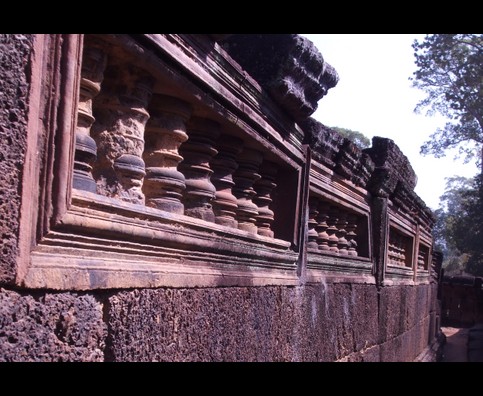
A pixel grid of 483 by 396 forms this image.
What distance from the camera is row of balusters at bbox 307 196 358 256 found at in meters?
4.43

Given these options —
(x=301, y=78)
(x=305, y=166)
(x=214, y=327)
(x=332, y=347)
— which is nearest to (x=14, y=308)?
(x=214, y=327)

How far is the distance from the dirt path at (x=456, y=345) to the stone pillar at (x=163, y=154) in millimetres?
9442

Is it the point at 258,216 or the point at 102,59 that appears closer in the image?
the point at 102,59

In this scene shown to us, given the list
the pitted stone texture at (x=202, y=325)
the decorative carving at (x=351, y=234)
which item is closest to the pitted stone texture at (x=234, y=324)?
the pitted stone texture at (x=202, y=325)

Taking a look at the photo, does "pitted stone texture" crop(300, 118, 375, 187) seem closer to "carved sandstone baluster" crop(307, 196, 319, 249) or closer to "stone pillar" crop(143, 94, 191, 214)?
"carved sandstone baluster" crop(307, 196, 319, 249)

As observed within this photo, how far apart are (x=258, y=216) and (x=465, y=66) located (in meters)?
25.3

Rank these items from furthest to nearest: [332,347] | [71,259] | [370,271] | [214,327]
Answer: [370,271]
[332,347]
[214,327]
[71,259]

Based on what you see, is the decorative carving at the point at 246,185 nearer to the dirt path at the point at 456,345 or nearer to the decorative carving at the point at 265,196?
the decorative carving at the point at 265,196

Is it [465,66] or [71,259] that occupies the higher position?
[465,66]

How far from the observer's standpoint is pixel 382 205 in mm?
5918

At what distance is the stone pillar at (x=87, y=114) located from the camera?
5.64 ft

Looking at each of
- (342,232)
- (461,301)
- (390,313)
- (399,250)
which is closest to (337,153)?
(342,232)

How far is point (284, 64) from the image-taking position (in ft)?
9.96

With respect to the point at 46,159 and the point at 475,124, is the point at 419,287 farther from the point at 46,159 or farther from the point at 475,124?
the point at 475,124
